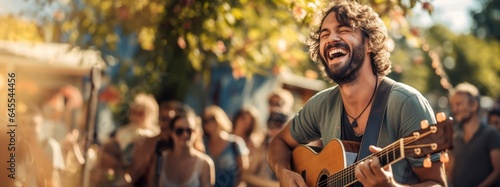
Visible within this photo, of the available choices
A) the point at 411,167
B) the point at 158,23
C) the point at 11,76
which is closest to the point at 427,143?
the point at 411,167

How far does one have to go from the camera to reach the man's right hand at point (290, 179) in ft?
18.3

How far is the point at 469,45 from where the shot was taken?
5716cm

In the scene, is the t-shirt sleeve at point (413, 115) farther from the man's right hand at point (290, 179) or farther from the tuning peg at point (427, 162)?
the man's right hand at point (290, 179)

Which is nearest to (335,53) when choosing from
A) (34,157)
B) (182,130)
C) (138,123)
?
(34,157)

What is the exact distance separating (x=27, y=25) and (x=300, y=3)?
412 centimetres

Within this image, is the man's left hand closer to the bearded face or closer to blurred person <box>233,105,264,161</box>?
the bearded face

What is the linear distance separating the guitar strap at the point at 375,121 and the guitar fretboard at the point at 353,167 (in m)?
0.10

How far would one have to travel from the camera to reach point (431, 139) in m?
4.38

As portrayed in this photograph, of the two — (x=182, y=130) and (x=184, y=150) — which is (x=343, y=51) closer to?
(x=182, y=130)

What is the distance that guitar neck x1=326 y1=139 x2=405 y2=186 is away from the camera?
14.7 ft

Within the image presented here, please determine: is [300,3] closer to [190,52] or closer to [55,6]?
[190,52]

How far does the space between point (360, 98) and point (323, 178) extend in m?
0.49

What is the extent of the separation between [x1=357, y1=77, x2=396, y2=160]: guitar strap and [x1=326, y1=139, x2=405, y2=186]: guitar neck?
0.10 meters

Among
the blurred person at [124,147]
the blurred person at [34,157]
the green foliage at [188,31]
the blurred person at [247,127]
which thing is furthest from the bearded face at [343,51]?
the blurred person at [247,127]
